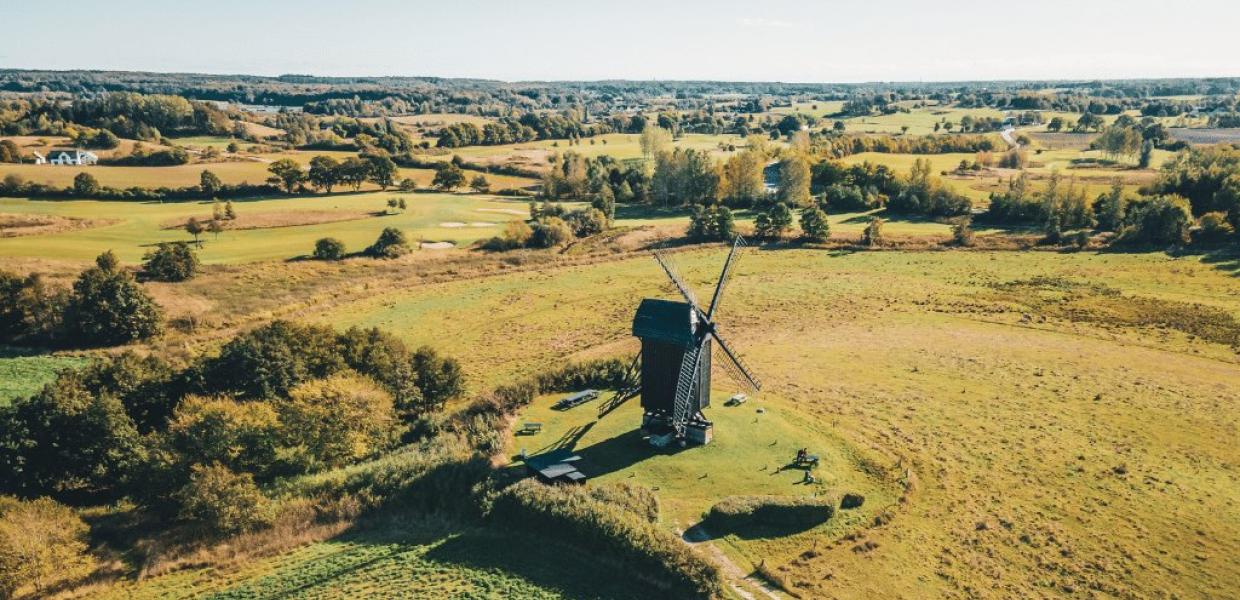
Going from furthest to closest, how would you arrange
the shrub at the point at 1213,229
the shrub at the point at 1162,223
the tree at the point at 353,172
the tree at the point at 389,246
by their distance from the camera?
the tree at the point at 353,172, the tree at the point at 389,246, the shrub at the point at 1162,223, the shrub at the point at 1213,229

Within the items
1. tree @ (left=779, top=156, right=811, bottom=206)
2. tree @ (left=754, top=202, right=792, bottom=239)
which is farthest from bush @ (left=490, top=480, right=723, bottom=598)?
tree @ (left=779, top=156, right=811, bottom=206)

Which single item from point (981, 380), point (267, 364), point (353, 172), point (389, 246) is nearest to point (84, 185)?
point (353, 172)

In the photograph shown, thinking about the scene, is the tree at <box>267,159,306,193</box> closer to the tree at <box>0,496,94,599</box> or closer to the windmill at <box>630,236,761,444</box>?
the tree at <box>0,496,94,599</box>

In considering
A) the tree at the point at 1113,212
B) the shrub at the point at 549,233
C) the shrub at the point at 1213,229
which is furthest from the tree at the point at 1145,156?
the shrub at the point at 549,233

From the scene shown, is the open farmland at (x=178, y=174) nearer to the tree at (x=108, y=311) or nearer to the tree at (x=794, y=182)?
the tree at (x=794, y=182)

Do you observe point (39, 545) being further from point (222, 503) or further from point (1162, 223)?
point (1162, 223)

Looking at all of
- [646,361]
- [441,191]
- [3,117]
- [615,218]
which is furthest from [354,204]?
[3,117]

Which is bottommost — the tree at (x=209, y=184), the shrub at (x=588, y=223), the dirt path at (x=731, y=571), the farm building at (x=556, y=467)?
the dirt path at (x=731, y=571)
